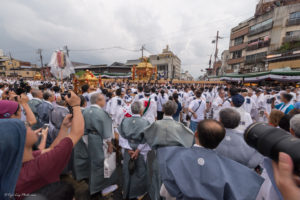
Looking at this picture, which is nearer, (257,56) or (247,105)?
(247,105)

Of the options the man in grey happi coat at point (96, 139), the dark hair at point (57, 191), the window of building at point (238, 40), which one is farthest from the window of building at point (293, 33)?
the dark hair at point (57, 191)

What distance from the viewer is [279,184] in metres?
0.74

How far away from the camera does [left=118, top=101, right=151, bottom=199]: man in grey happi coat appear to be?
2.46 m

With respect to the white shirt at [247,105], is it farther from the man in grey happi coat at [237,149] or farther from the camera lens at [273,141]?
the camera lens at [273,141]

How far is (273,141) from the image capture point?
0.85 meters

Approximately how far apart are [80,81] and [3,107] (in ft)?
20.8

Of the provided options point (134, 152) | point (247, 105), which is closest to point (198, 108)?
point (247, 105)

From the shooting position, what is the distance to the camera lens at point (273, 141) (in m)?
0.71

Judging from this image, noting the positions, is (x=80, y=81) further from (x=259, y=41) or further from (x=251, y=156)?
(x=259, y=41)

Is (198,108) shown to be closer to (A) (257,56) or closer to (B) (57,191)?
(B) (57,191)

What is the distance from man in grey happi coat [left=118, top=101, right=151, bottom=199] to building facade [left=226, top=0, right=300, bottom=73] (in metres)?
25.6

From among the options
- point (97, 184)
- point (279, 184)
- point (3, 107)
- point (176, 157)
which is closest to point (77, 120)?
point (3, 107)

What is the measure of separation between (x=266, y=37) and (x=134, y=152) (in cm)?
3276

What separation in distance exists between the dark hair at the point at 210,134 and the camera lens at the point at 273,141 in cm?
22
